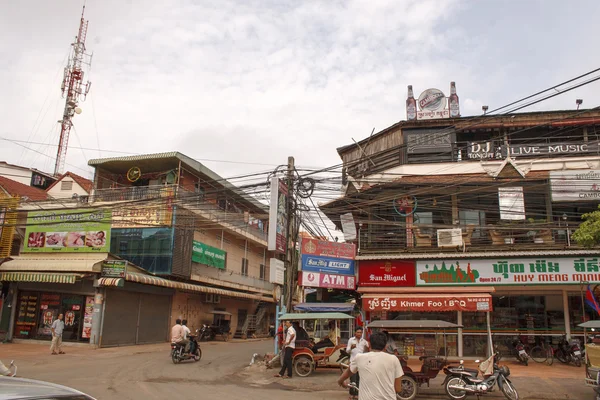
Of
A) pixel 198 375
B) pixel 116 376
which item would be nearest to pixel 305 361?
pixel 198 375

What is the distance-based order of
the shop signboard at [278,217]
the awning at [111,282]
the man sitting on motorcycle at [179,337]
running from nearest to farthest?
the shop signboard at [278,217] → the man sitting on motorcycle at [179,337] → the awning at [111,282]

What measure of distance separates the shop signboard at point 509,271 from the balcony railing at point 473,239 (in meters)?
0.54

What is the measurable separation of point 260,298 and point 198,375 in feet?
86.9

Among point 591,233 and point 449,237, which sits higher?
point 449,237

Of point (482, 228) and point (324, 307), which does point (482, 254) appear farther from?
point (324, 307)

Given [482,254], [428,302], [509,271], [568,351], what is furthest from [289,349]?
[568,351]

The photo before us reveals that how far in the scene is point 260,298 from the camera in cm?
4131

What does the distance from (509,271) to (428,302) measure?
407cm

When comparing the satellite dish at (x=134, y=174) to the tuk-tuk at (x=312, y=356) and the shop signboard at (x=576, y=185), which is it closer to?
the tuk-tuk at (x=312, y=356)

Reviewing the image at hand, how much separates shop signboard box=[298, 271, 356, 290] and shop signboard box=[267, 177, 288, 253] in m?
1.71

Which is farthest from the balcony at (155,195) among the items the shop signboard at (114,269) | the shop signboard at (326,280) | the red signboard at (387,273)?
the red signboard at (387,273)

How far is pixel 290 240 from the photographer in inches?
711

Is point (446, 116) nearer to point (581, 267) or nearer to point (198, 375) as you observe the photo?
point (581, 267)

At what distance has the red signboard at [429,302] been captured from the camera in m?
17.2
